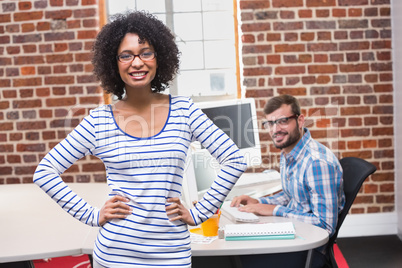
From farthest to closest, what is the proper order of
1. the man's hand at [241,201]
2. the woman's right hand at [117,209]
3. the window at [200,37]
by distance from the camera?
the window at [200,37] → the man's hand at [241,201] → the woman's right hand at [117,209]

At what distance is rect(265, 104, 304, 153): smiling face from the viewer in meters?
2.24

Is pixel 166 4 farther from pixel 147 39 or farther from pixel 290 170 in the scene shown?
pixel 147 39

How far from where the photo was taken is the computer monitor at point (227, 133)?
2068 mm

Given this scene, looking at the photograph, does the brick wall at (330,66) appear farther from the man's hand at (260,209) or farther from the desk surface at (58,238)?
the desk surface at (58,238)

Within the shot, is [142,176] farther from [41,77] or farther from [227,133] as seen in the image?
[41,77]

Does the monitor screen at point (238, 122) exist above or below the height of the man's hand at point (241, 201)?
above

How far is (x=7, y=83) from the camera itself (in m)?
3.54

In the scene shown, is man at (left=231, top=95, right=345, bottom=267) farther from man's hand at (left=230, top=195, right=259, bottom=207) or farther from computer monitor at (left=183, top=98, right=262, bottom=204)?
computer monitor at (left=183, top=98, right=262, bottom=204)

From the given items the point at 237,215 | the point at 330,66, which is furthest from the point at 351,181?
the point at 330,66

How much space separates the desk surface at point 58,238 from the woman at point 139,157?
356 mm

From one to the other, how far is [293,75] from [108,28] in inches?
98.2

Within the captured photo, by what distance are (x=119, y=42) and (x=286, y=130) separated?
120cm

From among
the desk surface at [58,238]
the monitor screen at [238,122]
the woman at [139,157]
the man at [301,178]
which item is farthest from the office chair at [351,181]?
the woman at [139,157]

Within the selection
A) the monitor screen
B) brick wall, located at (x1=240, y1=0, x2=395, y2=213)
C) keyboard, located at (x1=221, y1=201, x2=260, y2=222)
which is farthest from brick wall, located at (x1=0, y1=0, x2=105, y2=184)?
keyboard, located at (x1=221, y1=201, x2=260, y2=222)
